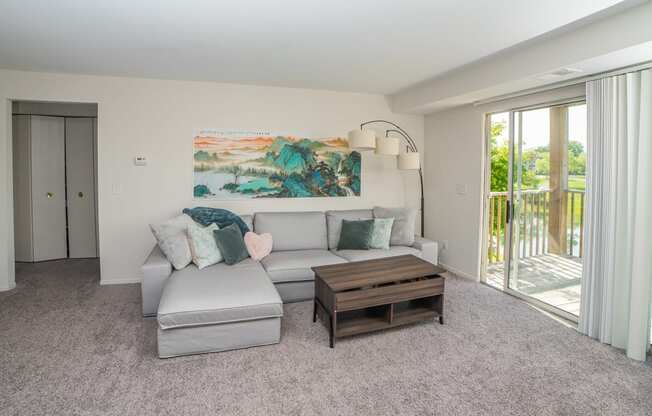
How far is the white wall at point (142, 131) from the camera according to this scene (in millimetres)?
4012

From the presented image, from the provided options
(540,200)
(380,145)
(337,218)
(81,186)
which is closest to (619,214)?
(540,200)

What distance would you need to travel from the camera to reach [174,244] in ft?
11.3

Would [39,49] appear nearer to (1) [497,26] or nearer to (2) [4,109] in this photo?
(2) [4,109]

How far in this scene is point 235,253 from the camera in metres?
3.64

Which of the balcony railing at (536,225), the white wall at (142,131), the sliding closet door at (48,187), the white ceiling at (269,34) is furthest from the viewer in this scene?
the sliding closet door at (48,187)

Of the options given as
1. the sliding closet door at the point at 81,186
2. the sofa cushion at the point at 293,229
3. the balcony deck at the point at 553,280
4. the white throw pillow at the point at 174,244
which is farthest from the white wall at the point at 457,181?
the sliding closet door at the point at 81,186

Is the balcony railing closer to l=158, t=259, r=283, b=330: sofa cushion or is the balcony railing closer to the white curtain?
the white curtain

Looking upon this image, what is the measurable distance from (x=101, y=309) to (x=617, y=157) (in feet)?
14.9

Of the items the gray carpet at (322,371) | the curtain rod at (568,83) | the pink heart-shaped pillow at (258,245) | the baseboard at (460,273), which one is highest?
the curtain rod at (568,83)

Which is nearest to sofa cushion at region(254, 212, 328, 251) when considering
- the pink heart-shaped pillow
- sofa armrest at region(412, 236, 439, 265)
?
the pink heart-shaped pillow

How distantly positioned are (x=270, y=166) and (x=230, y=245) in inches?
54.4

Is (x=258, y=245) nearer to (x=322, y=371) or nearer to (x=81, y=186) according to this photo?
(x=322, y=371)

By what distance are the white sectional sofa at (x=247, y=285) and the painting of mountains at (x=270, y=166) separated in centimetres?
41

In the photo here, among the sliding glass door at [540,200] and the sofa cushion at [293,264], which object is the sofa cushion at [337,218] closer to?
the sofa cushion at [293,264]
